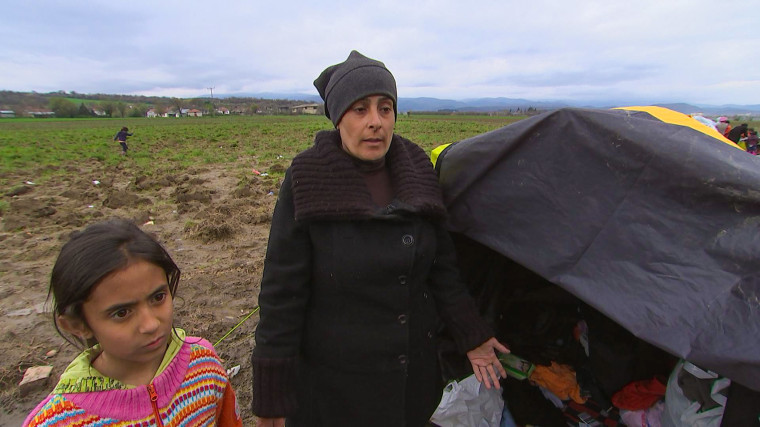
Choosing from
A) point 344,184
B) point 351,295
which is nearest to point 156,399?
point 351,295

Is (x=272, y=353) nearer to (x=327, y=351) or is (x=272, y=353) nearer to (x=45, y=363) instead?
(x=327, y=351)

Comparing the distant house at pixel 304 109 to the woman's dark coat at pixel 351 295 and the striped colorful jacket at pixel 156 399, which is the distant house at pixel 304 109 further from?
the striped colorful jacket at pixel 156 399

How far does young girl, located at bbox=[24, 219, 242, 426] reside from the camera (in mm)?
1184

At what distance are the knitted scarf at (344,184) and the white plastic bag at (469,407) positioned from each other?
1.29 meters

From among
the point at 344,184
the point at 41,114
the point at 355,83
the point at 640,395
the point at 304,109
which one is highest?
the point at 304,109

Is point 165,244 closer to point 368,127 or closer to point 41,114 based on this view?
point 368,127

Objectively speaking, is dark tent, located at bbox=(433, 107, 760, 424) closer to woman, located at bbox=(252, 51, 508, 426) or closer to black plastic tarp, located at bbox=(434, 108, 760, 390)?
black plastic tarp, located at bbox=(434, 108, 760, 390)

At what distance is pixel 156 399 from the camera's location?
1299 millimetres

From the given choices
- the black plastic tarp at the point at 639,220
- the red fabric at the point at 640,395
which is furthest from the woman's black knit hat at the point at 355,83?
the red fabric at the point at 640,395

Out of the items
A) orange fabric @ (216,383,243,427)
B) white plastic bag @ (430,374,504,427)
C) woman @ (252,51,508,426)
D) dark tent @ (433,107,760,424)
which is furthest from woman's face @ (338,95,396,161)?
white plastic bag @ (430,374,504,427)

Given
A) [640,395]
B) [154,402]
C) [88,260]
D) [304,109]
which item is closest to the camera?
[88,260]

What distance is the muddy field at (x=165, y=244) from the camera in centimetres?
327

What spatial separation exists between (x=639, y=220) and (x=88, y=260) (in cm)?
175

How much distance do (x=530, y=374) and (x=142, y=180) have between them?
983 centimetres
